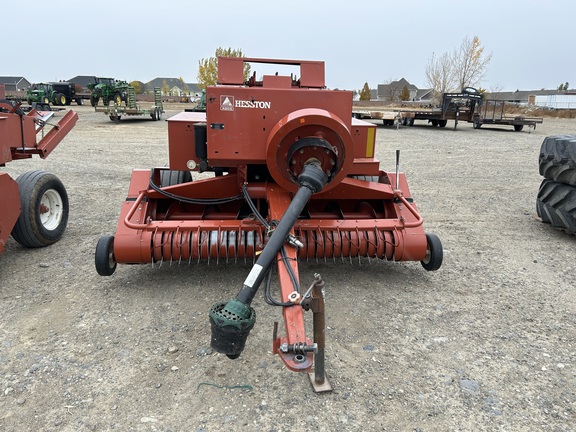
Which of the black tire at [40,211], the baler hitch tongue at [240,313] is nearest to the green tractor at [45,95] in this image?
the black tire at [40,211]

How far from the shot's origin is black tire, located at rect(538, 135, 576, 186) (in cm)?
504

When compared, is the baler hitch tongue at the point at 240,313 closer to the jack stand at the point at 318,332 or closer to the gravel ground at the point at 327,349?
the jack stand at the point at 318,332

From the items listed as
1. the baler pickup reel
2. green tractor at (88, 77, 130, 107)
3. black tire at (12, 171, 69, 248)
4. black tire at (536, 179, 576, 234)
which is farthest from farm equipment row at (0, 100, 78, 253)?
green tractor at (88, 77, 130, 107)

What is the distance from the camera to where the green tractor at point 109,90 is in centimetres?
2634

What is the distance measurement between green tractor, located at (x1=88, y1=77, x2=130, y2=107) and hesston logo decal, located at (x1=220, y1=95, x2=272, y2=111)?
80.5 feet

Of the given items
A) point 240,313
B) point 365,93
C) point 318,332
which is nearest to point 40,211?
point 240,313

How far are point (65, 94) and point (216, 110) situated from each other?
119 ft

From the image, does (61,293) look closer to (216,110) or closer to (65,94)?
(216,110)

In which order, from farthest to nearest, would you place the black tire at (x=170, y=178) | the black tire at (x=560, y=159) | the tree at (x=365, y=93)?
the tree at (x=365, y=93) → the black tire at (x=560, y=159) → the black tire at (x=170, y=178)

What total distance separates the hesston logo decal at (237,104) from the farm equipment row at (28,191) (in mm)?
2082

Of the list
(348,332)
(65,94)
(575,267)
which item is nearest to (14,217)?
(348,332)

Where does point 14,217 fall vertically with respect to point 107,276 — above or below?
above

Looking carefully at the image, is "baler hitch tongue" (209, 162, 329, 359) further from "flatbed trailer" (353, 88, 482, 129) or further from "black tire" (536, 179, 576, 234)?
"flatbed trailer" (353, 88, 482, 129)

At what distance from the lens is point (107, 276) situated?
4008 mm
